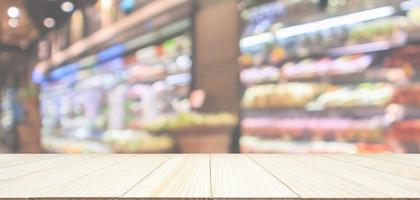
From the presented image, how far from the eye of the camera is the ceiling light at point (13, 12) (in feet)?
13.8

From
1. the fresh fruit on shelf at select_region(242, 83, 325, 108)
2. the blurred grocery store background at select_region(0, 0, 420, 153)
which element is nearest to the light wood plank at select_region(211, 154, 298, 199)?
the blurred grocery store background at select_region(0, 0, 420, 153)

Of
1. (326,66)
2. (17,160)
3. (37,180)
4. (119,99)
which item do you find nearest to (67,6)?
(119,99)

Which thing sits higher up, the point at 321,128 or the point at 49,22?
the point at 49,22

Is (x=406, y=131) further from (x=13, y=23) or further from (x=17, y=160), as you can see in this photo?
(x=13, y=23)

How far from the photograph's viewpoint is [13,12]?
423 centimetres

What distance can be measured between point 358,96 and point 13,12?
3.17 metres

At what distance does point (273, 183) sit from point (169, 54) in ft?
10.7

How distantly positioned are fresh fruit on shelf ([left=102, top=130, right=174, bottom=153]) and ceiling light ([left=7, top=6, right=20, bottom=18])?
4.72 feet

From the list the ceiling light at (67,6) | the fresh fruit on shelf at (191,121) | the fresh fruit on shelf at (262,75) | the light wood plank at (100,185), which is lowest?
the light wood plank at (100,185)

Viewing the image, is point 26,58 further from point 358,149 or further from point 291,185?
point 291,185

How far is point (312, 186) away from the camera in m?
0.71

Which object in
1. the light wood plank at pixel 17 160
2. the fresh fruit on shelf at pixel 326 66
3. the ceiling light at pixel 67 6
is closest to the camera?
the light wood plank at pixel 17 160

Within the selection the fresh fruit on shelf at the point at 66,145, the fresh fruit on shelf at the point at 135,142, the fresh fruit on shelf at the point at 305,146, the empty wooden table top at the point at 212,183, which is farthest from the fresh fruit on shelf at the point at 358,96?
the empty wooden table top at the point at 212,183

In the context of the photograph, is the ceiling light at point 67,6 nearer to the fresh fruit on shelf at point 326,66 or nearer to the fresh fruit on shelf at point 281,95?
the fresh fruit on shelf at point 281,95
